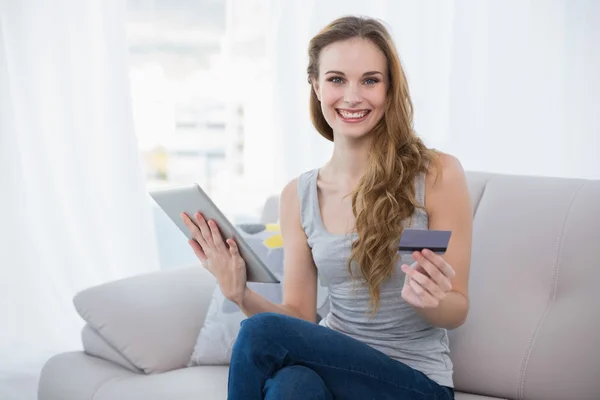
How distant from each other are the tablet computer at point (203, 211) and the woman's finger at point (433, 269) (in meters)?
0.40

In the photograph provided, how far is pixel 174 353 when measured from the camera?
2049 millimetres

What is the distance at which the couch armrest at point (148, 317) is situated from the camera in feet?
6.59

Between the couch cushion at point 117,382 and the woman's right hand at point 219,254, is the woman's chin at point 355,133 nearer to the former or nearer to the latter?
the woman's right hand at point 219,254

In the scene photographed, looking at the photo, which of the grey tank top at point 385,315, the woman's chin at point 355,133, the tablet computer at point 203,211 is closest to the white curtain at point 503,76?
the woman's chin at point 355,133

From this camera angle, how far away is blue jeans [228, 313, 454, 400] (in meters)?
1.43

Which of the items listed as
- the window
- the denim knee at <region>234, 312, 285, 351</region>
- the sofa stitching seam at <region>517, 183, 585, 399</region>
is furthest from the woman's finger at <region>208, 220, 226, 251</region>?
the window

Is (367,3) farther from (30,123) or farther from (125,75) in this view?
(30,123)

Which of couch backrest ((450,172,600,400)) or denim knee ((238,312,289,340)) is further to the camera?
couch backrest ((450,172,600,400))

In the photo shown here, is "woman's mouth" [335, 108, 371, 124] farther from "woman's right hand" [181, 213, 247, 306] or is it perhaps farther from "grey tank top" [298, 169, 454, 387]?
"woman's right hand" [181, 213, 247, 306]

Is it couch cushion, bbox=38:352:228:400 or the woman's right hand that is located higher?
the woman's right hand

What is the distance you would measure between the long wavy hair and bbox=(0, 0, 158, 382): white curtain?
6.27ft

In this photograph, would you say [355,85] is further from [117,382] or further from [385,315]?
[117,382]

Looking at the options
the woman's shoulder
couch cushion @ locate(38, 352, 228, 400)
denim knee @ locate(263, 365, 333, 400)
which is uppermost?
the woman's shoulder

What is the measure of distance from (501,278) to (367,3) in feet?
5.21
